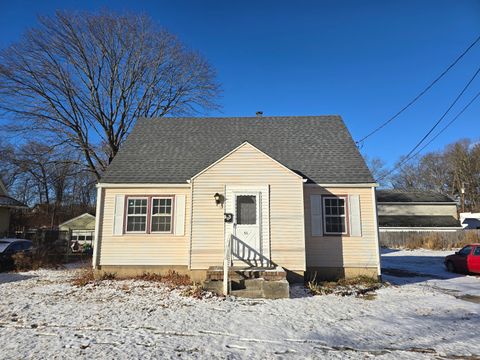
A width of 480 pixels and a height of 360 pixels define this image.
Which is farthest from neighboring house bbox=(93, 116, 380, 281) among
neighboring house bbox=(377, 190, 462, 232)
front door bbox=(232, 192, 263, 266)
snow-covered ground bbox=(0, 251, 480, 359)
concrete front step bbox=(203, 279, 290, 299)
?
neighboring house bbox=(377, 190, 462, 232)

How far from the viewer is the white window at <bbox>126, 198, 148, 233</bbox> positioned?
11250mm

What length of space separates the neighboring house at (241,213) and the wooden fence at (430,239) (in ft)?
61.8

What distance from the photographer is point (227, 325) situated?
244 inches

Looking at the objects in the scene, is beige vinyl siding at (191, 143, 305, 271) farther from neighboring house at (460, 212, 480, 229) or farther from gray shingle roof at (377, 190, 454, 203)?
neighboring house at (460, 212, 480, 229)

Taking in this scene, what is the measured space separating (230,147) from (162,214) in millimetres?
4223

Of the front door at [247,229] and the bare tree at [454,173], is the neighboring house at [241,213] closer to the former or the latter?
the front door at [247,229]

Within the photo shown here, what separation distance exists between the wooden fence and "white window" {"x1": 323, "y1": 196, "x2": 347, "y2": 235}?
1951cm

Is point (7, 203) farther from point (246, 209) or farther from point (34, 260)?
point (246, 209)

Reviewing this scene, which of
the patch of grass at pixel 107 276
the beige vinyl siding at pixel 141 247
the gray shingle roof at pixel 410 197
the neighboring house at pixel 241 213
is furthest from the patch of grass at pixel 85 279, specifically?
the gray shingle roof at pixel 410 197

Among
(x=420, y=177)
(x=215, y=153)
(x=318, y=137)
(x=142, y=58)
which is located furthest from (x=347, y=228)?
(x=420, y=177)

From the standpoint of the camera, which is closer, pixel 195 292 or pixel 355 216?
pixel 195 292

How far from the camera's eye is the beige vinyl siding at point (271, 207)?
1015 centimetres

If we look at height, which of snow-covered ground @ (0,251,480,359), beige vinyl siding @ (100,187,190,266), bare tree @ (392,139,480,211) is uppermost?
bare tree @ (392,139,480,211)

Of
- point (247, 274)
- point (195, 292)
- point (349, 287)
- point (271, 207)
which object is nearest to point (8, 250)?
point (195, 292)
